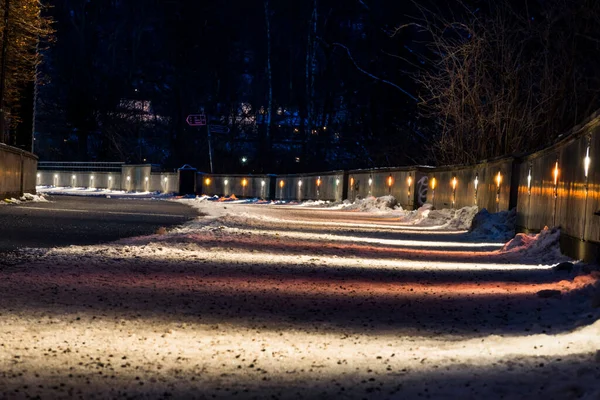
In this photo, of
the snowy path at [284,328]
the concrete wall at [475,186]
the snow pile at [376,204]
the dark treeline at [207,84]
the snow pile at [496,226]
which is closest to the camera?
the snowy path at [284,328]

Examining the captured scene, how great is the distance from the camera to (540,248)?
17688 mm

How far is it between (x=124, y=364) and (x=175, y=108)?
8426 centimetres

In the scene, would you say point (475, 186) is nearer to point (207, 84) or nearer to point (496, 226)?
point (496, 226)

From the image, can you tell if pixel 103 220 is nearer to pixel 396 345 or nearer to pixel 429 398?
pixel 396 345

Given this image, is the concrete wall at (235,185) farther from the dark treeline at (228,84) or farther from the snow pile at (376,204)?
the snow pile at (376,204)

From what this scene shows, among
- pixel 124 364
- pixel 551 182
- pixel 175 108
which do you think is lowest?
pixel 124 364

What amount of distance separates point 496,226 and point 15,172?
19.6 metres

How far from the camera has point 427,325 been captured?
9258 mm

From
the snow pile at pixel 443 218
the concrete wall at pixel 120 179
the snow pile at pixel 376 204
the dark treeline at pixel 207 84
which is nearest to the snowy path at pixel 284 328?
the snow pile at pixel 443 218

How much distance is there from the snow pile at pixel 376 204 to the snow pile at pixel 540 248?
23.7 meters

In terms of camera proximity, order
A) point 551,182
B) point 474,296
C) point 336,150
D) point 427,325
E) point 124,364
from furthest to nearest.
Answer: point 336,150, point 551,182, point 474,296, point 427,325, point 124,364

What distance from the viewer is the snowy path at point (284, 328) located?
629 cm

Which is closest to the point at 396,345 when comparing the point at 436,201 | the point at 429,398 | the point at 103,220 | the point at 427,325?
the point at 427,325

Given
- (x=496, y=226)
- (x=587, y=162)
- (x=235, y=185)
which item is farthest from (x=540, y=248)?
(x=235, y=185)
